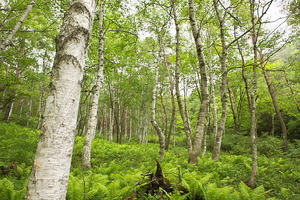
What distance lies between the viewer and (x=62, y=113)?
1.42 m

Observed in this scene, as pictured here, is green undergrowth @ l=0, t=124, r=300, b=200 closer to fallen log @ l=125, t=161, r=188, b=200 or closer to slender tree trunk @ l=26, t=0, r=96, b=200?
fallen log @ l=125, t=161, r=188, b=200

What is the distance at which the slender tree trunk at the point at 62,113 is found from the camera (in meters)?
1.31

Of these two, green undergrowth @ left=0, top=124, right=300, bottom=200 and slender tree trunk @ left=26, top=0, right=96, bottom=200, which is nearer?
slender tree trunk @ left=26, top=0, right=96, bottom=200

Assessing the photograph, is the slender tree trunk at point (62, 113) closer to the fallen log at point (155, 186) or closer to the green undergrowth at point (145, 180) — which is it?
the green undergrowth at point (145, 180)

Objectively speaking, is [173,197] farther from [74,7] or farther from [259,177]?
[259,177]

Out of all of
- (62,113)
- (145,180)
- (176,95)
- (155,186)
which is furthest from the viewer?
(176,95)

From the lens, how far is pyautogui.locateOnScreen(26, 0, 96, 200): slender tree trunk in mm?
1310

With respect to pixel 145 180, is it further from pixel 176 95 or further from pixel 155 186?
pixel 176 95

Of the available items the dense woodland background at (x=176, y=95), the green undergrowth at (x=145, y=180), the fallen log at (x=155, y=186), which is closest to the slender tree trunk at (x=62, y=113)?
the dense woodland background at (x=176, y=95)

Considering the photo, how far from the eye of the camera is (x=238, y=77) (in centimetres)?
1448

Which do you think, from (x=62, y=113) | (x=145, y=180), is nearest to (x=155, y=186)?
(x=145, y=180)

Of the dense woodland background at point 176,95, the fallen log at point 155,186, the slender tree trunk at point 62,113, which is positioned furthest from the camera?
the dense woodland background at point 176,95

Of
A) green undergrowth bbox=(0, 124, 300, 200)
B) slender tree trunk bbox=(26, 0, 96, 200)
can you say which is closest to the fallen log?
green undergrowth bbox=(0, 124, 300, 200)

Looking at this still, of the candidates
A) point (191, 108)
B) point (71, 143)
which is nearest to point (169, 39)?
point (71, 143)
